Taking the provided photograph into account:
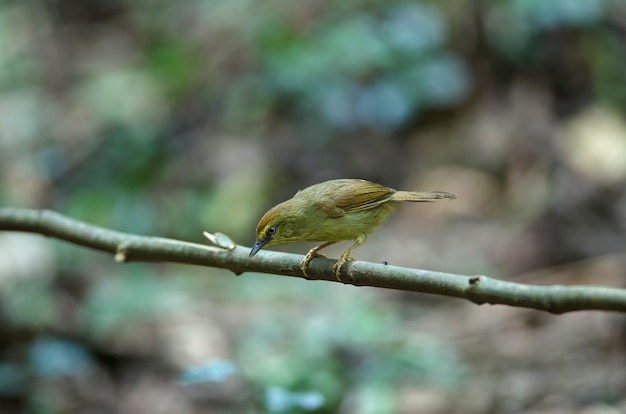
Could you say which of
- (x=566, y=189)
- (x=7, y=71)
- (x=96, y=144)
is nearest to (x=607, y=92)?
(x=566, y=189)

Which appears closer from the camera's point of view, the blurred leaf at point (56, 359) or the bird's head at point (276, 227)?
the bird's head at point (276, 227)

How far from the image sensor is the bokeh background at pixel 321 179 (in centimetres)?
484

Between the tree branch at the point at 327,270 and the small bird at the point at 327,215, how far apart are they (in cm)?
35

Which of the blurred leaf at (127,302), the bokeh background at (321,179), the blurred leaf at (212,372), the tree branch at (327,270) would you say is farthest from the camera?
the blurred leaf at (127,302)

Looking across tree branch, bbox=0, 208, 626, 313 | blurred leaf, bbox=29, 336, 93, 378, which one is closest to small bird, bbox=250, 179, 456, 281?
tree branch, bbox=0, 208, 626, 313

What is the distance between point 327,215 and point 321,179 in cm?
400

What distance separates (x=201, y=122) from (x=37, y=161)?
184cm

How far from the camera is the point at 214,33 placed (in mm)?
9414

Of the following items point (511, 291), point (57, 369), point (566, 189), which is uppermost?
point (566, 189)

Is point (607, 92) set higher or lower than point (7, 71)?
lower

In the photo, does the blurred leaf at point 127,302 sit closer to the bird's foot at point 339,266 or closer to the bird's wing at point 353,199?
the bird's wing at point 353,199

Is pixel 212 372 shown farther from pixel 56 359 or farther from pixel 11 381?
pixel 11 381

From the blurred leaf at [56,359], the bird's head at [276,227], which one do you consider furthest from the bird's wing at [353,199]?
the blurred leaf at [56,359]

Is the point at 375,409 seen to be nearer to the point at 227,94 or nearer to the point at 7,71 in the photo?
the point at 227,94
